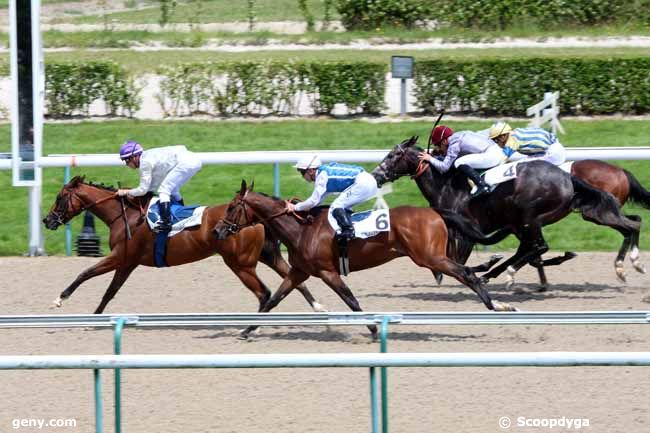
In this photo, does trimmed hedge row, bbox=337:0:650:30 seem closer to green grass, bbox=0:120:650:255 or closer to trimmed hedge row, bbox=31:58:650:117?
trimmed hedge row, bbox=31:58:650:117

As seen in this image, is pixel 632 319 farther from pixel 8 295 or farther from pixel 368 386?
pixel 8 295

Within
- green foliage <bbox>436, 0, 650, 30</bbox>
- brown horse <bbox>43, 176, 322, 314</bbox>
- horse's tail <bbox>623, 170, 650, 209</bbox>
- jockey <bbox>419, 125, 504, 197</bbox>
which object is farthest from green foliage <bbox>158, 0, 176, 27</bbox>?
brown horse <bbox>43, 176, 322, 314</bbox>

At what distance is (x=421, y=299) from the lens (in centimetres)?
980

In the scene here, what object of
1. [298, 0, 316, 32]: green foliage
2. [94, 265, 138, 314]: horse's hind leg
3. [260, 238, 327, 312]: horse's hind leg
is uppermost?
[298, 0, 316, 32]: green foliage

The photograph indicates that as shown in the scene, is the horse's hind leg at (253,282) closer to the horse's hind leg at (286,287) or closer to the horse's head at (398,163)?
the horse's hind leg at (286,287)

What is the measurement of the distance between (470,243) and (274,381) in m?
4.33

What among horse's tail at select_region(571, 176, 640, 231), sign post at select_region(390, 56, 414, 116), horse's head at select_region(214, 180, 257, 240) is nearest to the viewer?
horse's head at select_region(214, 180, 257, 240)

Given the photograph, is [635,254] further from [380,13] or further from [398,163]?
[380,13]

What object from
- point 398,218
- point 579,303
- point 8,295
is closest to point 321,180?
point 398,218

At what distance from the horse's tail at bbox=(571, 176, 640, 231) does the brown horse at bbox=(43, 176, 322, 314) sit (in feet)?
7.45

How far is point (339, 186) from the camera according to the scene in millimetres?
8531

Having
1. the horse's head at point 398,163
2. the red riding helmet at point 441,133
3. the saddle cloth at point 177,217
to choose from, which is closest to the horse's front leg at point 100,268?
the saddle cloth at point 177,217

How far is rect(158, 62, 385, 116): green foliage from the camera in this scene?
53.7ft

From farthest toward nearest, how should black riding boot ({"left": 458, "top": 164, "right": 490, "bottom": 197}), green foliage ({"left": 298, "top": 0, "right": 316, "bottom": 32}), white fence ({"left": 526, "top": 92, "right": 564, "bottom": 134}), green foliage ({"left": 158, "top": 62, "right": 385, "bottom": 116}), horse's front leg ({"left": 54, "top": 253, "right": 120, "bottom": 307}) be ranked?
green foliage ({"left": 298, "top": 0, "right": 316, "bottom": 32}) < green foliage ({"left": 158, "top": 62, "right": 385, "bottom": 116}) < white fence ({"left": 526, "top": 92, "right": 564, "bottom": 134}) < black riding boot ({"left": 458, "top": 164, "right": 490, "bottom": 197}) < horse's front leg ({"left": 54, "top": 253, "right": 120, "bottom": 307})
